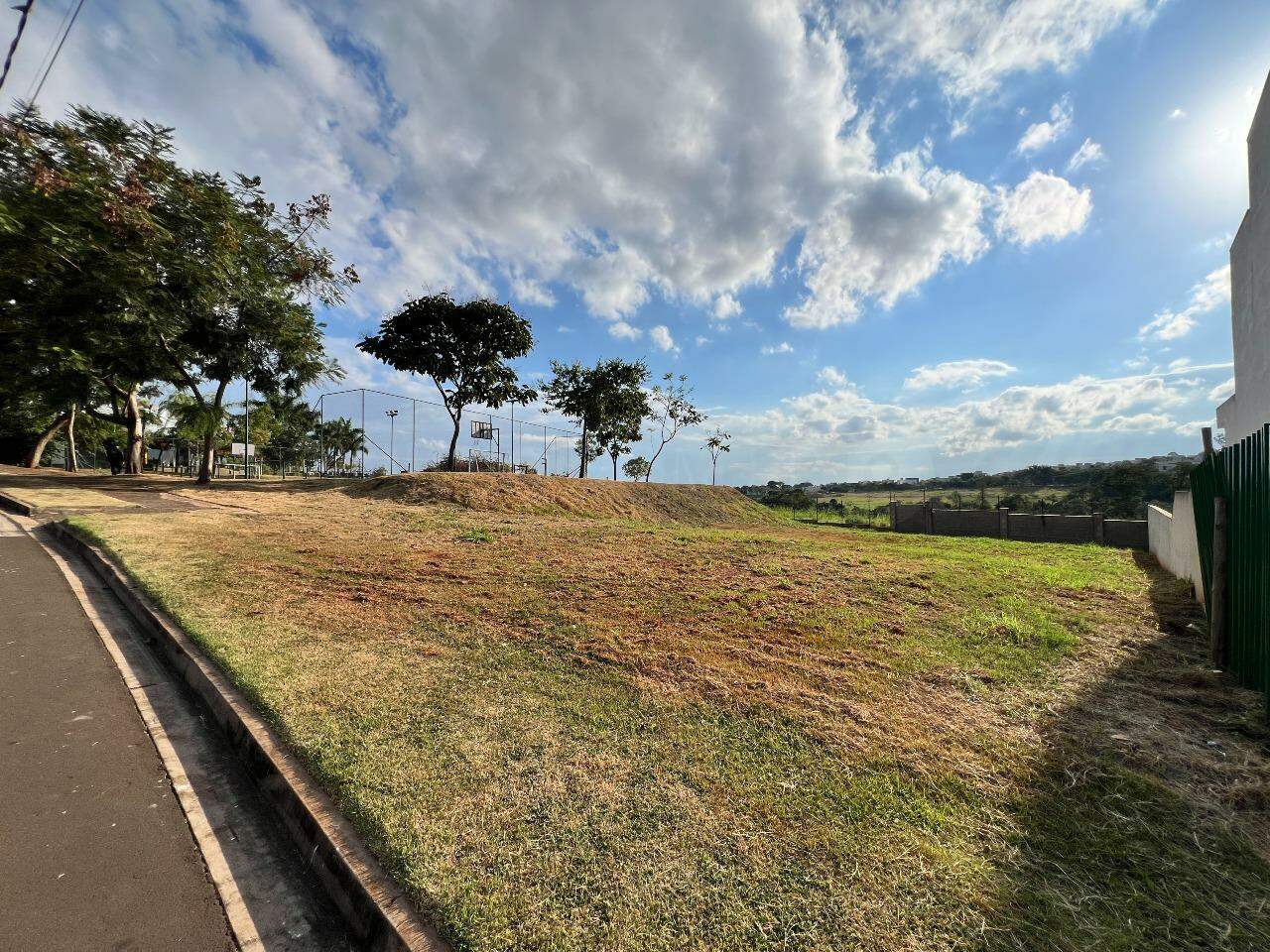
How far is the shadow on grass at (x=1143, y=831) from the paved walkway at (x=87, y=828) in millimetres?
3185

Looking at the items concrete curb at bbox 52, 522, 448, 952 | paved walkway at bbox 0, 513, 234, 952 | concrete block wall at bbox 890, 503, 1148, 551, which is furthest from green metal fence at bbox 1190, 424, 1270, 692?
concrete block wall at bbox 890, 503, 1148, 551

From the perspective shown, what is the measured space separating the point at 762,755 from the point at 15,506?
18.8 m

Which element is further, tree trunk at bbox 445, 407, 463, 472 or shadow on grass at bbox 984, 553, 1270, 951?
tree trunk at bbox 445, 407, 463, 472

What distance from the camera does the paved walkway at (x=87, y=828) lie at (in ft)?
6.16

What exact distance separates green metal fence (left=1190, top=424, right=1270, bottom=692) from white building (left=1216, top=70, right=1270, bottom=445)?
1190 millimetres

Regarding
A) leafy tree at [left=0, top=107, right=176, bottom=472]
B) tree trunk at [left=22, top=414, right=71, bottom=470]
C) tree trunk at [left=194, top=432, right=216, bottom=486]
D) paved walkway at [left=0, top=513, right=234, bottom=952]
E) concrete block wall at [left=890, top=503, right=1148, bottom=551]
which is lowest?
paved walkway at [left=0, top=513, right=234, bottom=952]

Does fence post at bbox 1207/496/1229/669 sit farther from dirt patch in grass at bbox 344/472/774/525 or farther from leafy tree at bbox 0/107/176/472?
leafy tree at bbox 0/107/176/472

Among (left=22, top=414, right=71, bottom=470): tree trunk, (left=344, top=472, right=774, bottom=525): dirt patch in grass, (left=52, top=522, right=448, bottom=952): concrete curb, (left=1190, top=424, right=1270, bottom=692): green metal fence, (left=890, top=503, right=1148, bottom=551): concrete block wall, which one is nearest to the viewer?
(left=52, top=522, right=448, bottom=952): concrete curb

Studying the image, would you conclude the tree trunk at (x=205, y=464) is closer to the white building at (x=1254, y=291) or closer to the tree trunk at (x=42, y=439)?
the tree trunk at (x=42, y=439)

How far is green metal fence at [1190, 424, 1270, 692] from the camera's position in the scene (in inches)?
137

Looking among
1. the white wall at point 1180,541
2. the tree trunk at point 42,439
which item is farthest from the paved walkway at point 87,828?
the tree trunk at point 42,439

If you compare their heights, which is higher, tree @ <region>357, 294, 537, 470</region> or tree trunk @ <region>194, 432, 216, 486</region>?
tree @ <region>357, 294, 537, 470</region>

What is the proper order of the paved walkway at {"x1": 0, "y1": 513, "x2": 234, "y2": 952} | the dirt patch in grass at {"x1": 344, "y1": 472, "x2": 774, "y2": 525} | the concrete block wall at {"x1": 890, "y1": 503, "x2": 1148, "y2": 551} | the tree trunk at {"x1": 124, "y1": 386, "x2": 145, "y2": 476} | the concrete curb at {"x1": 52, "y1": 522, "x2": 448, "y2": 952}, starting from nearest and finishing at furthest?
the concrete curb at {"x1": 52, "y1": 522, "x2": 448, "y2": 952} < the paved walkway at {"x1": 0, "y1": 513, "x2": 234, "y2": 952} < the dirt patch in grass at {"x1": 344, "y1": 472, "x2": 774, "y2": 525} < the concrete block wall at {"x1": 890, "y1": 503, "x2": 1148, "y2": 551} < the tree trunk at {"x1": 124, "y1": 386, "x2": 145, "y2": 476}

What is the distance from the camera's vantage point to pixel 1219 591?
440 cm
